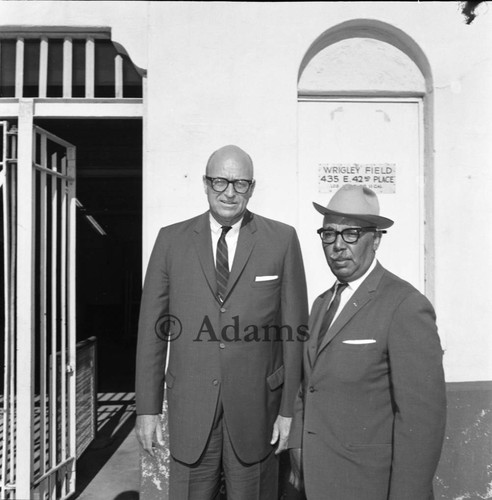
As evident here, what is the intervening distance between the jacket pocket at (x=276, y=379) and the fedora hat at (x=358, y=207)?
2.83ft

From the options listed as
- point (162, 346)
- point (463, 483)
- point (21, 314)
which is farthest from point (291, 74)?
point (463, 483)

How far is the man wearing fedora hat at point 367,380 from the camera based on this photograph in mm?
1824

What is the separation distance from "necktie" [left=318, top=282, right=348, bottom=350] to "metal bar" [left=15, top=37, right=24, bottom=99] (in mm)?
2862

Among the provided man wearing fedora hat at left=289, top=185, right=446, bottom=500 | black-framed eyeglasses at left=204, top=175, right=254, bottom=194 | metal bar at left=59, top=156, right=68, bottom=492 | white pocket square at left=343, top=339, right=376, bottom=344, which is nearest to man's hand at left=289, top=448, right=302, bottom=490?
man wearing fedora hat at left=289, top=185, right=446, bottom=500

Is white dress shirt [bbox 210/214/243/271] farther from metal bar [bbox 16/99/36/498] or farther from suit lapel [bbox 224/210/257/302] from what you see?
metal bar [bbox 16/99/36/498]

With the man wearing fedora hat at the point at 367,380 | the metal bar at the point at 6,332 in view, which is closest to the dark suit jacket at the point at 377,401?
the man wearing fedora hat at the point at 367,380

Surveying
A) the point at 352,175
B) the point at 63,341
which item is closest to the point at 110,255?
the point at 63,341

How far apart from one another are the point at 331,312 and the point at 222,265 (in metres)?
0.63

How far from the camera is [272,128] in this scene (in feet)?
11.2

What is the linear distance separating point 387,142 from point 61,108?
2385 mm

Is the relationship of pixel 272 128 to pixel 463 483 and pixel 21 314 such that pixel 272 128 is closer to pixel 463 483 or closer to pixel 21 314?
pixel 21 314

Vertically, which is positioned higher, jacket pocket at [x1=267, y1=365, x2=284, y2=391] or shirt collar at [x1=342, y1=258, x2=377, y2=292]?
shirt collar at [x1=342, y1=258, x2=377, y2=292]

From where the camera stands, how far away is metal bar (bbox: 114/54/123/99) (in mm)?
3656

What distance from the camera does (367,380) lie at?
6.38ft
